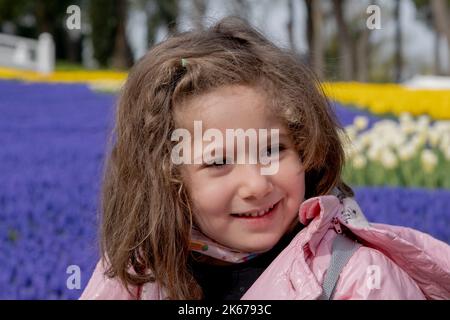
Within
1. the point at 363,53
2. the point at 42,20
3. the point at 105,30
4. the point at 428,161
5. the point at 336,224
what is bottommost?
the point at 428,161

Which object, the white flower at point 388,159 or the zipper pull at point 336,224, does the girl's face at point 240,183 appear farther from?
the white flower at point 388,159

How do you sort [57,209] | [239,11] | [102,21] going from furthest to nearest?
[102,21], [57,209], [239,11]

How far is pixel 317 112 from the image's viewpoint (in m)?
1.62

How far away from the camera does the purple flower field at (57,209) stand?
2.63 m

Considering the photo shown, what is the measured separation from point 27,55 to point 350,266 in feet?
75.5

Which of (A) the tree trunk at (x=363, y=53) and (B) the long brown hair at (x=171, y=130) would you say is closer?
(B) the long brown hair at (x=171, y=130)

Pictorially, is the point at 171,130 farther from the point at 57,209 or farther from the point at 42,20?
the point at 42,20

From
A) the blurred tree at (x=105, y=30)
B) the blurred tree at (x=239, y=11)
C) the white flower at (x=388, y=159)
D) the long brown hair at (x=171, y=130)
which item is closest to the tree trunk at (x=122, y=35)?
the blurred tree at (x=105, y=30)

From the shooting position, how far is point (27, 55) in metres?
23.3

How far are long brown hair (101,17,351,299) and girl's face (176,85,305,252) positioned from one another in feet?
0.09

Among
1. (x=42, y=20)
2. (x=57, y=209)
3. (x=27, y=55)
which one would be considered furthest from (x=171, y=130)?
(x=42, y=20)

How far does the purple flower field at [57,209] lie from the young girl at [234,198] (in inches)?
10.7

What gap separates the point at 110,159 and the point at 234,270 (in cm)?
36

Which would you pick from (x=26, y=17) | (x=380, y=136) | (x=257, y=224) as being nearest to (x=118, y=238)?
(x=257, y=224)
